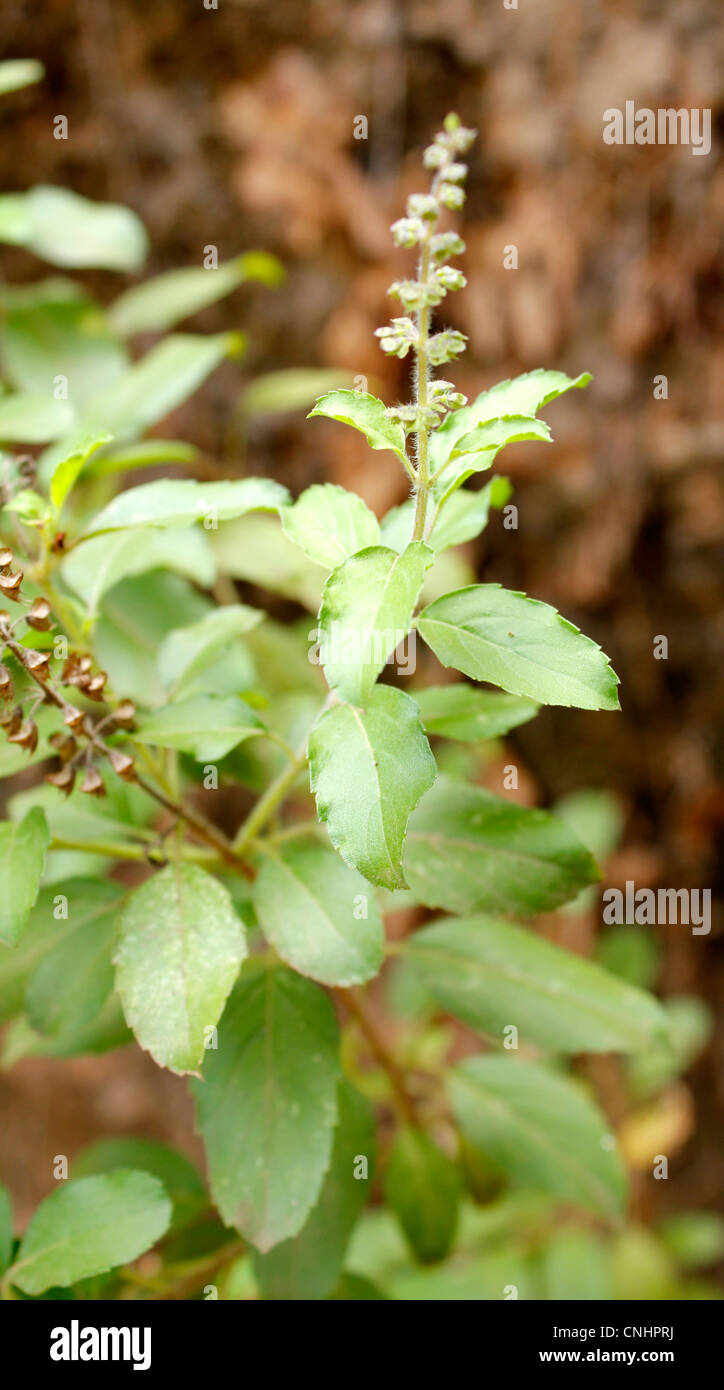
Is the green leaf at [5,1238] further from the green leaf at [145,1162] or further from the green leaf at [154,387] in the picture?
the green leaf at [154,387]

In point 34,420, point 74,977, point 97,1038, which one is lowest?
point 97,1038

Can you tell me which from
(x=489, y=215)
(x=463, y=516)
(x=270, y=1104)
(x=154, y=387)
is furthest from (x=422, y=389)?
(x=489, y=215)

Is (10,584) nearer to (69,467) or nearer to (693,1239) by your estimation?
(69,467)

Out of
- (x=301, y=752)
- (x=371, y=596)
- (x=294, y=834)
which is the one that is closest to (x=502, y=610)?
(x=371, y=596)

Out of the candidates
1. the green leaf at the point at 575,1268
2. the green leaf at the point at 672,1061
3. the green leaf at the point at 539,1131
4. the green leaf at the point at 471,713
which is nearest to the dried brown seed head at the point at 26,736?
the green leaf at the point at 471,713

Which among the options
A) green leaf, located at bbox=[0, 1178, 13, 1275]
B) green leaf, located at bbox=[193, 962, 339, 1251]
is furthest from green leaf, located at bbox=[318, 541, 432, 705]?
green leaf, located at bbox=[0, 1178, 13, 1275]

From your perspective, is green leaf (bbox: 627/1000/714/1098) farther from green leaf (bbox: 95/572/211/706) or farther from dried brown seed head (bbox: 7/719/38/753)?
dried brown seed head (bbox: 7/719/38/753)

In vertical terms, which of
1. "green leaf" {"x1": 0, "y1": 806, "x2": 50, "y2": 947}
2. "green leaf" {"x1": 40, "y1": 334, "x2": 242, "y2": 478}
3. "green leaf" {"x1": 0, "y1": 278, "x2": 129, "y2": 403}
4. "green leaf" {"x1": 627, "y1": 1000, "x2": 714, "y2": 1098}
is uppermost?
"green leaf" {"x1": 0, "y1": 278, "x2": 129, "y2": 403}
